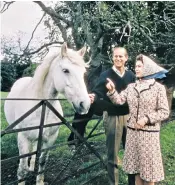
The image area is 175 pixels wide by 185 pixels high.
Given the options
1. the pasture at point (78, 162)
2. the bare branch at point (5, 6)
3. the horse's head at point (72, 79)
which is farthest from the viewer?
the bare branch at point (5, 6)

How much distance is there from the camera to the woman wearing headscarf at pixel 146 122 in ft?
9.37

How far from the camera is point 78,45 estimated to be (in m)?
7.50

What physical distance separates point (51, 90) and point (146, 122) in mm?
1380

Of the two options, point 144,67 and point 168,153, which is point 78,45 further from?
point 144,67

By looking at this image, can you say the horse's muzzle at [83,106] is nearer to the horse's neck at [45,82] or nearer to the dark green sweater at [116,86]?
the dark green sweater at [116,86]

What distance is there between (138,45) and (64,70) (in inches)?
151

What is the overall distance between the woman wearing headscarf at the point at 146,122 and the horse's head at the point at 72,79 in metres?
0.33

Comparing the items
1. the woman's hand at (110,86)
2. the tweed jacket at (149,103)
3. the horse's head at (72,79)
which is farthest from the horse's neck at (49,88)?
the tweed jacket at (149,103)

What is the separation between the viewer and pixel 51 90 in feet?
12.2

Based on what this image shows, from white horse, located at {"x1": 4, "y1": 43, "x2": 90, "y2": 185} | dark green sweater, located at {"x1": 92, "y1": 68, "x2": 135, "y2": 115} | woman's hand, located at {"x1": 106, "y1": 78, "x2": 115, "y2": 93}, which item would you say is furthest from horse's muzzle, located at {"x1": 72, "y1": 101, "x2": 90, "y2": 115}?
dark green sweater, located at {"x1": 92, "y1": 68, "x2": 135, "y2": 115}

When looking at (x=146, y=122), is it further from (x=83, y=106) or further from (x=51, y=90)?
(x=51, y=90)

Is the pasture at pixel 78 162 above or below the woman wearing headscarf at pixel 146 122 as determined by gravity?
below

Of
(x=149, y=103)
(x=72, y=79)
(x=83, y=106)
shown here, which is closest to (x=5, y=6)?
(x=72, y=79)

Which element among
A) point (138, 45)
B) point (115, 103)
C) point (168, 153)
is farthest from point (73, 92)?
point (138, 45)
